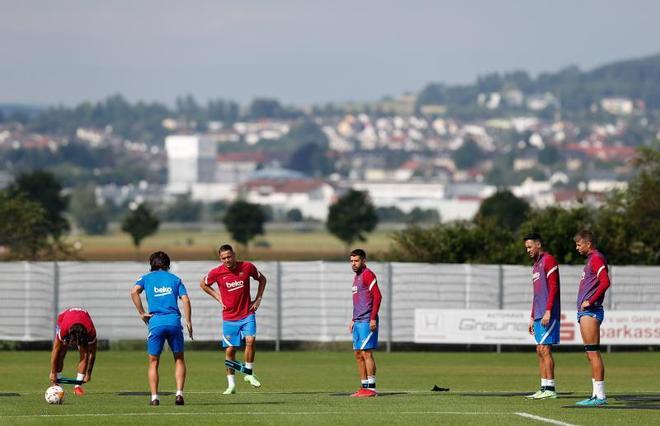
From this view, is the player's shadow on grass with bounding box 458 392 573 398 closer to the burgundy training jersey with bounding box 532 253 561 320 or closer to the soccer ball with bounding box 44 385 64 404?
the burgundy training jersey with bounding box 532 253 561 320

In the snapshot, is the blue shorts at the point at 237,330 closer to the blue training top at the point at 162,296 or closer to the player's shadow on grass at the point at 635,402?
the blue training top at the point at 162,296

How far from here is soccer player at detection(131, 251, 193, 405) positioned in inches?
752

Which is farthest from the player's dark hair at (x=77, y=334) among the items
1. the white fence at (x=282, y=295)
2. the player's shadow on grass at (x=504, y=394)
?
the white fence at (x=282, y=295)

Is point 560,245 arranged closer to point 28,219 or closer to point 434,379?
point 434,379

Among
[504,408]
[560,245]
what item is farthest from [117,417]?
[560,245]

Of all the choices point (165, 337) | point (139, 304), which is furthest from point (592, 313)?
point (139, 304)

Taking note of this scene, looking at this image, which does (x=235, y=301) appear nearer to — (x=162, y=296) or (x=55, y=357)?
(x=55, y=357)

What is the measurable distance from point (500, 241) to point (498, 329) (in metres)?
9.76

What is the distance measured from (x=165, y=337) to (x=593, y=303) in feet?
16.3

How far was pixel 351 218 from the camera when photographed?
16912 cm

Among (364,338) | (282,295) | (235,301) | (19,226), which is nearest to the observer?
(364,338)

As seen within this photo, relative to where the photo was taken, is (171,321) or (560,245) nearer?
(171,321)

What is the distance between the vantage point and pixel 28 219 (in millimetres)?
63156

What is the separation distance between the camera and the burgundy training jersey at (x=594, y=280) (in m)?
19.5
